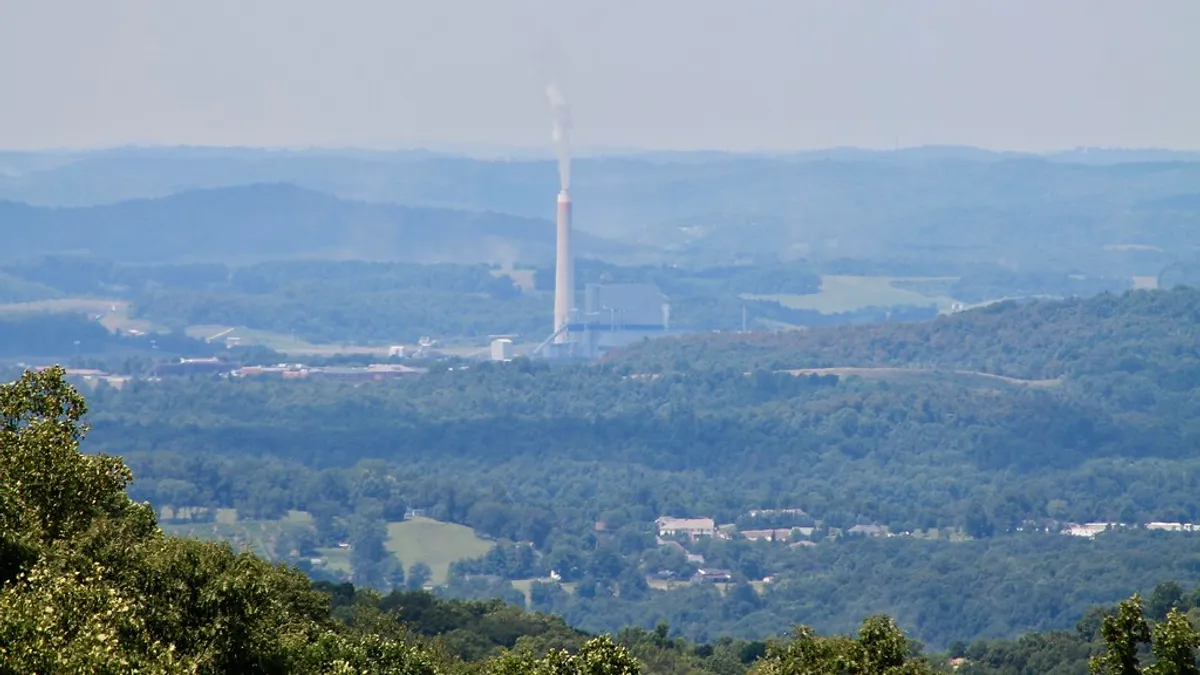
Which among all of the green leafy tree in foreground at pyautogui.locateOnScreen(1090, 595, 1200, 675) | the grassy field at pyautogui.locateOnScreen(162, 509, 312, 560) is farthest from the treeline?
the grassy field at pyautogui.locateOnScreen(162, 509, 312, 560)

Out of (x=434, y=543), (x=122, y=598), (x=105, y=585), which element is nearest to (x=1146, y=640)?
(x=122, y=598)

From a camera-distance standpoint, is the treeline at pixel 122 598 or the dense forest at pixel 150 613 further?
the dense forest at pixel 150 613

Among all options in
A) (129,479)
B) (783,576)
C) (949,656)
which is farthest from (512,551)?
(129,479)

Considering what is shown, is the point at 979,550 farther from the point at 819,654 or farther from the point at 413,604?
the point at 819,654

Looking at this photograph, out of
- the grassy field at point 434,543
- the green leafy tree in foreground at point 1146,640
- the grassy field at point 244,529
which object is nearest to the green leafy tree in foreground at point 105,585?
the green leafy tree in foreground at point 1146,640

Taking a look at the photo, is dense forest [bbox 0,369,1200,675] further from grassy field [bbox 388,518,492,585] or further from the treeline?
grassy field [bbox 388,518,492,585]

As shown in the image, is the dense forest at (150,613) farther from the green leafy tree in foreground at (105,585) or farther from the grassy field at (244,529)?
the grassy field at (244,529)

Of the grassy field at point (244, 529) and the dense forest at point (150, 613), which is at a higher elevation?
the dense forest at point (150, 613)

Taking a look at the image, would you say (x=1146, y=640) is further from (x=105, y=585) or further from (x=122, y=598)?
(x=105, y=585)
